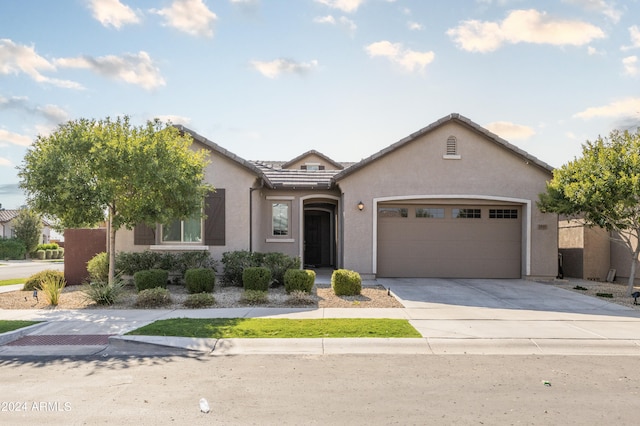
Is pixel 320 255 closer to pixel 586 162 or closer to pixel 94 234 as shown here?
pixel 94 234

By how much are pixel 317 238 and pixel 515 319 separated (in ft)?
41.7

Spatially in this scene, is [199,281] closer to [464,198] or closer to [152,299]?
[152,299]

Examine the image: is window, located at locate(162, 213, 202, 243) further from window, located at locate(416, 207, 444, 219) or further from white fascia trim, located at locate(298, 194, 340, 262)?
window, located at locate(416, 207, 444, 219)

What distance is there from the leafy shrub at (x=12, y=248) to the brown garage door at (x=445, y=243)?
37146 millimetres

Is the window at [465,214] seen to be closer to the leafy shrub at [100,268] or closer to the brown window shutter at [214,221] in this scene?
the brown window shutter at [214,221]

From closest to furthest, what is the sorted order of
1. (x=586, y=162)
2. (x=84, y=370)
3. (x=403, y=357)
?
(x=84, y=370)
(x=403, y=357)
(x=586, y=162)

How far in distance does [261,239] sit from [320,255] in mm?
5204

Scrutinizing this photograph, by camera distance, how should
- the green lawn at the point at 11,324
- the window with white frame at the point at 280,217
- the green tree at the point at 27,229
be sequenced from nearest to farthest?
the green lawn at the point at 11,324
the window with white frame at the point at 280,217
the green tree at the point at 27,229

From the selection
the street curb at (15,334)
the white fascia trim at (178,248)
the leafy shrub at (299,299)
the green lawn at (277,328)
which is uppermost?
the white fascia trim at (178,248)

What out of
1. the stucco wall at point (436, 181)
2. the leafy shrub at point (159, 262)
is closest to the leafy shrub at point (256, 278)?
the leafy shrub at point (159, 262)

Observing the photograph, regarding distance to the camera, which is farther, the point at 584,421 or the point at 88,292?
the point at 88,292

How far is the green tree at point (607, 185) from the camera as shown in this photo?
1235 centimetres

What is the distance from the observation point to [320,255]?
21859mm

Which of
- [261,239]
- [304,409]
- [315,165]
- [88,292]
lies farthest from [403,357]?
[315,165]
